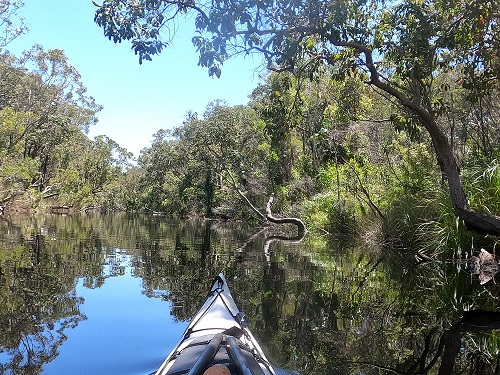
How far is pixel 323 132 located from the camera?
1347 centimetres

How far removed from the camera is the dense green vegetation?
27.5 feet

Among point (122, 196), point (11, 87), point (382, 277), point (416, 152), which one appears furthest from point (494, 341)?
point (122, 196)

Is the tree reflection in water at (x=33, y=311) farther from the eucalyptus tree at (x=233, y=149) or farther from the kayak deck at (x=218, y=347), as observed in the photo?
the eucalyptus tree at (x=233, y=149)

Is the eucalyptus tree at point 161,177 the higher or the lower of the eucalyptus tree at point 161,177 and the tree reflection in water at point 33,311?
the higher

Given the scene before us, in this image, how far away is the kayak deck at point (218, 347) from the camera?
9.85 ft

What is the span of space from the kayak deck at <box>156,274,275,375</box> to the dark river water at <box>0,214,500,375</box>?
1.88ft

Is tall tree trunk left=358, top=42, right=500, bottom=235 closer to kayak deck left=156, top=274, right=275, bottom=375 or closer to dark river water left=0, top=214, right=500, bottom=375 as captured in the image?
dark river water left=0, top=214, right=500, bottom=375

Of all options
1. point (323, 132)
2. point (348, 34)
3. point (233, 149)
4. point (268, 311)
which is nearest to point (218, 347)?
point (268, 311)

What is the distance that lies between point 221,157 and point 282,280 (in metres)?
29.1

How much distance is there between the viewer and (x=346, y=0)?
7.51m

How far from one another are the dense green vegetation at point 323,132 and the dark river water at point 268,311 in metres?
2.50

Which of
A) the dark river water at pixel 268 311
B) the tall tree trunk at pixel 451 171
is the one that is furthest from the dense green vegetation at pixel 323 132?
the dark river water at pixel 268 311

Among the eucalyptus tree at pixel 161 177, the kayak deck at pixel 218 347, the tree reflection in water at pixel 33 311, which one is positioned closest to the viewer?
the kayak deck at pixel 218 347

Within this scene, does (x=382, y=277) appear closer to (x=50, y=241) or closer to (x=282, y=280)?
(x=282, y=280)
